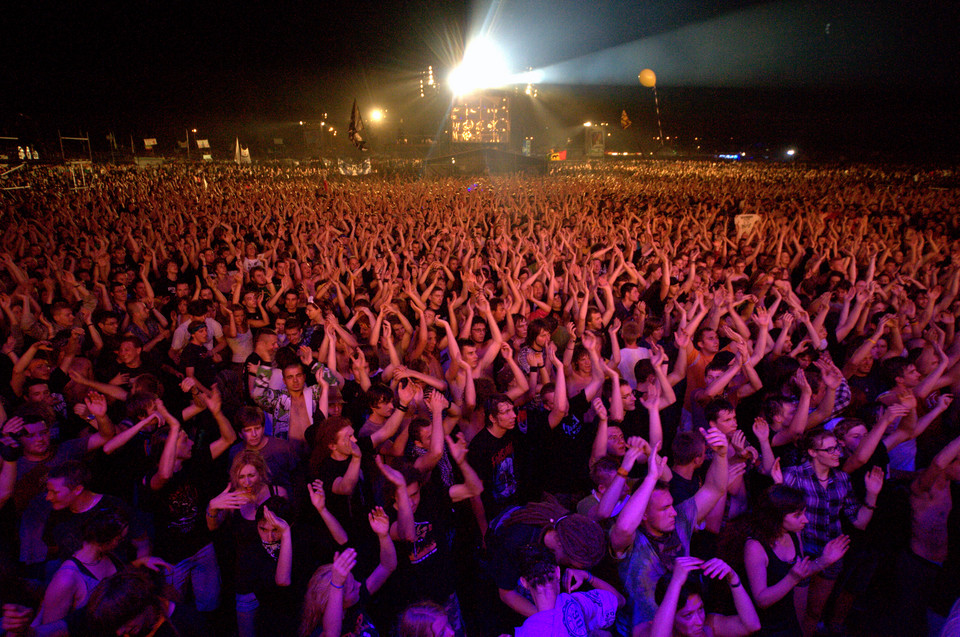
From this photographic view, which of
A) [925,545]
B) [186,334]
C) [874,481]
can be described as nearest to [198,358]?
[186,334]

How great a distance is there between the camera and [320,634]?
200cm

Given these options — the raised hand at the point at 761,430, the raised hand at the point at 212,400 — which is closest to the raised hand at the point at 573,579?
the raised hand at the point at 761,430

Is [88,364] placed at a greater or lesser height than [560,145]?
lesser

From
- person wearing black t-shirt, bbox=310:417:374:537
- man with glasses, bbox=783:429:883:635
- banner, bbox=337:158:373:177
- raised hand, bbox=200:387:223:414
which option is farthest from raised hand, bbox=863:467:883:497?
banner, bbox=337:158:373:177

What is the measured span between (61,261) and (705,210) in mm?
12972

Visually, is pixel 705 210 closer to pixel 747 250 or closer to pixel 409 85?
pixel 747 250

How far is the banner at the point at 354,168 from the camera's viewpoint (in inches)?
990

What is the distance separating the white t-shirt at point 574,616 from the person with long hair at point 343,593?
0.69m

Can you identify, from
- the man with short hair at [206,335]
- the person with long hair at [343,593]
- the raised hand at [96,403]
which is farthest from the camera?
the man with short hair at [206,335]

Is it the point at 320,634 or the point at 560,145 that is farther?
the point at 560,145

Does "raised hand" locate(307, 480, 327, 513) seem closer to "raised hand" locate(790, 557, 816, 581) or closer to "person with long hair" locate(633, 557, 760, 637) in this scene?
"person with long hair" locate(633, 557, 760, 637)

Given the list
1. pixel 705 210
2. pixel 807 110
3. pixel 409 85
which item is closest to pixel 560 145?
pixel 409 85

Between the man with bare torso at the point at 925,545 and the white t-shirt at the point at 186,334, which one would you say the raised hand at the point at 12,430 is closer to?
the white t-shirt at the point at 186,334

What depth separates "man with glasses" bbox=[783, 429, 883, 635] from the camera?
2518 millimetres
